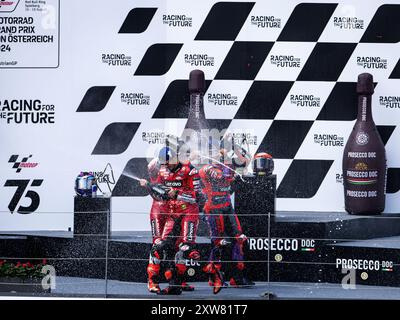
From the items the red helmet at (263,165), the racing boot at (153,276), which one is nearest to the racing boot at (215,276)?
the racing boot at (153,276)

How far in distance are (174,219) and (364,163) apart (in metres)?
1.59

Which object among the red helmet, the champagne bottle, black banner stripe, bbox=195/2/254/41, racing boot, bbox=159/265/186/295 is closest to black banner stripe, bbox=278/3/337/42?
black banner stripe, bbox=195/2/254/41

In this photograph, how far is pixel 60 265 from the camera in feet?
32.4

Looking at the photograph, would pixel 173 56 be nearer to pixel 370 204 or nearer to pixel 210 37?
pixel 210 37

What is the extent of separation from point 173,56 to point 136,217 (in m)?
1.34

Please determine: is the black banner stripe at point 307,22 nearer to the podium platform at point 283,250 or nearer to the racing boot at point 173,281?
the podium platform at point 283,250

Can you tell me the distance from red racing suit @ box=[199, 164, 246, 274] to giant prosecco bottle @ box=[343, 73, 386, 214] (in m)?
0.98

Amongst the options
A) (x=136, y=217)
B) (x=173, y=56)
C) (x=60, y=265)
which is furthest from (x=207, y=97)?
(x=60, y=265)

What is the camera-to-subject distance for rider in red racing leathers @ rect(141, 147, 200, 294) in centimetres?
924

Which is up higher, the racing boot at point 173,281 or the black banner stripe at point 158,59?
the black banner stripe at point 158,59

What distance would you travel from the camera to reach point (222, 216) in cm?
948

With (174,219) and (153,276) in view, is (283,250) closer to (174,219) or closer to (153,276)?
(174,219)

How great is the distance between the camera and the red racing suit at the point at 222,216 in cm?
946

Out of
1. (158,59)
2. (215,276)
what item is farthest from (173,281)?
(158,59)
